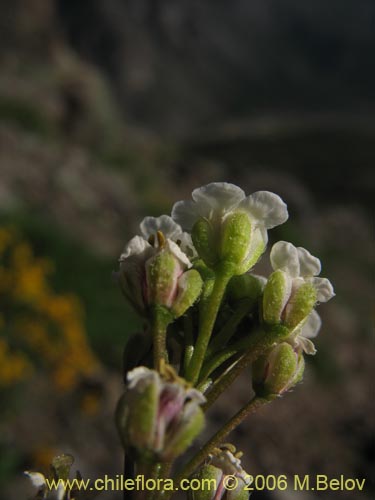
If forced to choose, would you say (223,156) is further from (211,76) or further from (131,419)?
(131,419)

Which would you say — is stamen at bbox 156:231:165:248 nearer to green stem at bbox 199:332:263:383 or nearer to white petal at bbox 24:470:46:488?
green stem at bbox 199:332:263:383

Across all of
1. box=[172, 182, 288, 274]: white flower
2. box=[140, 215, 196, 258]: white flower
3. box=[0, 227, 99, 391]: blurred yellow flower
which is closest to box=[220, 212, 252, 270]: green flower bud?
box=[172, 182, 288, 274]: white flower

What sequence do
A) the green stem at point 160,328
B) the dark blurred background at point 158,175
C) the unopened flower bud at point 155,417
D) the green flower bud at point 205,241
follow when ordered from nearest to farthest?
→ the unopened flower bud at point 155,417 < the green stem at point 160,328 < the green flower bud at point 205,241 < the dark blurred background at point 158,175

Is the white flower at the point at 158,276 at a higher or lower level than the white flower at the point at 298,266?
lower

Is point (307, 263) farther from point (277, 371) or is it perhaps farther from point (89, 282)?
point (89, 282)

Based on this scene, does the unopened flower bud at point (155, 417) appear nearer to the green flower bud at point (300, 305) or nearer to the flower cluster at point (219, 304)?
the flower cluster at point (219, 304)

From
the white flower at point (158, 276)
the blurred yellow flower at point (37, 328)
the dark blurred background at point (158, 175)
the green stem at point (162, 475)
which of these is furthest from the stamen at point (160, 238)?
the blurred yellow flower at point (37, 328)

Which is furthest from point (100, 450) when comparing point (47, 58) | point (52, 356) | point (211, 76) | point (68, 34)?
point (211, 76)
